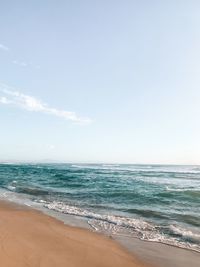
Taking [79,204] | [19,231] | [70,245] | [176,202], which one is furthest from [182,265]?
[176,202]

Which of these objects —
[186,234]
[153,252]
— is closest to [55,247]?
[153,252]

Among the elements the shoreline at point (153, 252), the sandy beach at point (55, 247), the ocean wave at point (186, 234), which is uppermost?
the sandy beach at point (55, 247)

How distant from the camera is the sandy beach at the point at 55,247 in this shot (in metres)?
5.78

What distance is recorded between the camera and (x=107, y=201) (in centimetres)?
1547

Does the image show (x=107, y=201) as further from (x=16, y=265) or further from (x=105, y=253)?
(x=16, y=265)

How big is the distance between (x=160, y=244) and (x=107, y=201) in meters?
7.70

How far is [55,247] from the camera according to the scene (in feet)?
22.1

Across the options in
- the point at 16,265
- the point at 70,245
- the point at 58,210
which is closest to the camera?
the point at 16,265

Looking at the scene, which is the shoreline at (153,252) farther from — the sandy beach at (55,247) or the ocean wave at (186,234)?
the ocean wave at (186,234)

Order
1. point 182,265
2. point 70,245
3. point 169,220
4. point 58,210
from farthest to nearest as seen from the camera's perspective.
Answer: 1. point 58,210
2. point 169,220
3. point 70,245
4. point 182,265

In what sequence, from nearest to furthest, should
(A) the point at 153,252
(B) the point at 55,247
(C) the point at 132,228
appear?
(B) the point at 55,247 → (A) the point at 153,252 → (C) the point at 132,228

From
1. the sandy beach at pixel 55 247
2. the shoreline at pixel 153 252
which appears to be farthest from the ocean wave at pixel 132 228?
the sandy beach at pixel 55 247

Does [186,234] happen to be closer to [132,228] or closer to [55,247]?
[132,228]

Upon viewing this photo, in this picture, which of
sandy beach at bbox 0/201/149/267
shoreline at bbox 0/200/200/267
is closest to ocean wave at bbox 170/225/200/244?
shoreline at bbox 0/200/200/267
